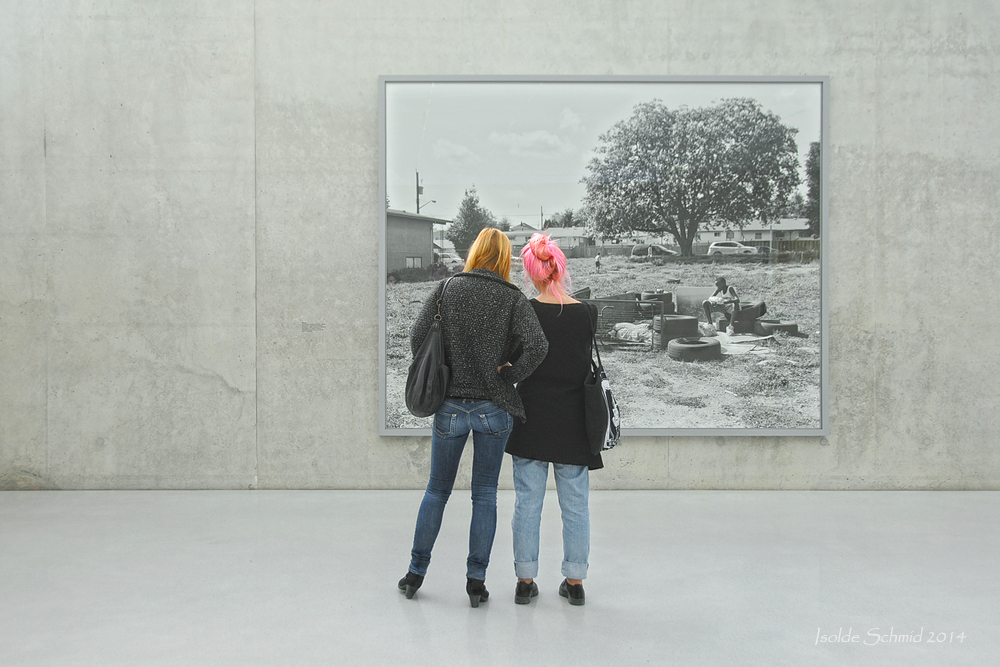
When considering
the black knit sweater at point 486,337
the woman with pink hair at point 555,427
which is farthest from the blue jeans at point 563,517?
the black knit sweater at point 486,337

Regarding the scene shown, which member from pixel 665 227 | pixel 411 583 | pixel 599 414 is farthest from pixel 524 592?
pixel 665 227

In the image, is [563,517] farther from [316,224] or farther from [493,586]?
[316,224]

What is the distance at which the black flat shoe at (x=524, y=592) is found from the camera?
3502 millimetres

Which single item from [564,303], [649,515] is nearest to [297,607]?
[564,303]

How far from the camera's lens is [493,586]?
3723mm

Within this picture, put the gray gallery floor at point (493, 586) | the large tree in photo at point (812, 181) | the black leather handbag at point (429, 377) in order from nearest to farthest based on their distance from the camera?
the gray gallery floor at point (493, 586), the black leather handbag at point (429, 377), the large tree in photo at point (812, 181)

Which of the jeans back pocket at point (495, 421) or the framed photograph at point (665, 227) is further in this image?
the framed photograph at point (665, 227)

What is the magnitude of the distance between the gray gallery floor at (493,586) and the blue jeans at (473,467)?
0.24 m

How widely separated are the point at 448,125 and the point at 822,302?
2959mm

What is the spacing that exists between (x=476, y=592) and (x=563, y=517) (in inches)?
19.5

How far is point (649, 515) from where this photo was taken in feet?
16.6

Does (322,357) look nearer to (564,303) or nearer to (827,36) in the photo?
(564,303)

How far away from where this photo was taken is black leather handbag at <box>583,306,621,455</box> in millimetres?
3418

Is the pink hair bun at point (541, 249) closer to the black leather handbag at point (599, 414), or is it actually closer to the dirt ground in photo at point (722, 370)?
the black leather handbag at point (599, 414)
